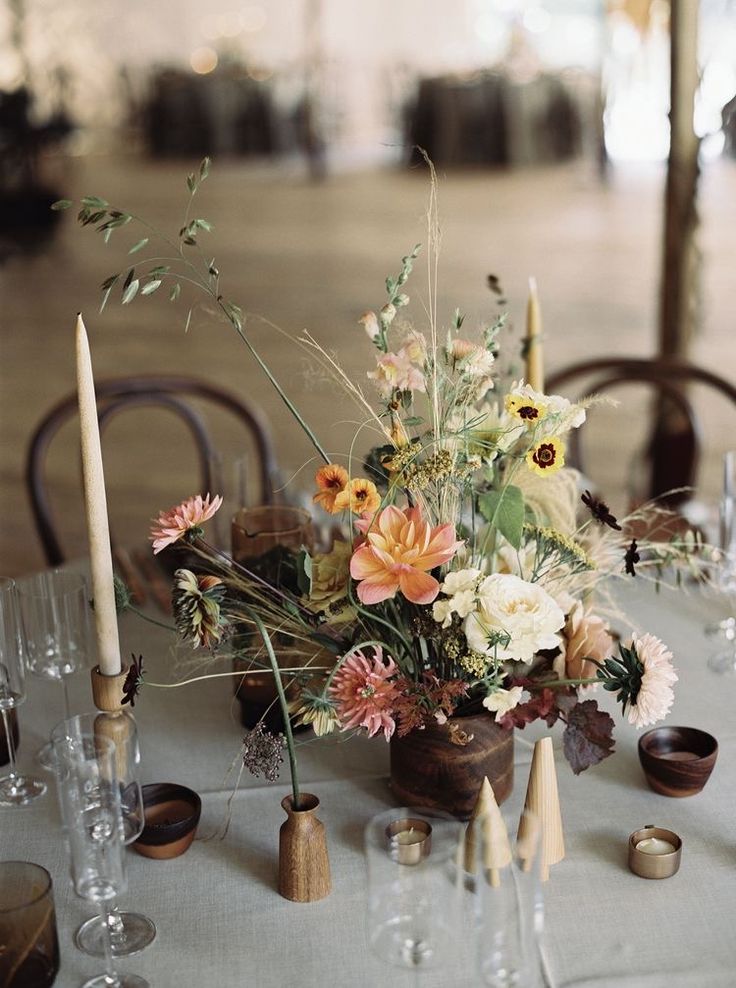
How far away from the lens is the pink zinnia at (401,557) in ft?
3.61

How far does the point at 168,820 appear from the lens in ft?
4.13

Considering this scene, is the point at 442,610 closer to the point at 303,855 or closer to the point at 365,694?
the point at 365,694

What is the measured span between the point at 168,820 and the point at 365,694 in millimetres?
288

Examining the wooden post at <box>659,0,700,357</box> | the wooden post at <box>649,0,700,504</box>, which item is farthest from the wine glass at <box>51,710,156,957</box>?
the wooden post at <box>659,0,700,357</box>

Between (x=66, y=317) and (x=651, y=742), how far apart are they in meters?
5.37

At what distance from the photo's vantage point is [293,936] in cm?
111

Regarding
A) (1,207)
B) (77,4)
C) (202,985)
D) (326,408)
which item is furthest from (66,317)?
(77,4)

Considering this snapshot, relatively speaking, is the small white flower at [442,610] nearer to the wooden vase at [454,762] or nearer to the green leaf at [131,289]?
the wooden vase at [454,762]

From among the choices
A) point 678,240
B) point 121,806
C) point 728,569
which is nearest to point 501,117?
point 678,240

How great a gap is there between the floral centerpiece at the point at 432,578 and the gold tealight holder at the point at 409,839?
0.15 metres

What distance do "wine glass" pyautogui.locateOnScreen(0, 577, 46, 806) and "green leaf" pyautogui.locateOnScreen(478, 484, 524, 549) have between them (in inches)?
20.0

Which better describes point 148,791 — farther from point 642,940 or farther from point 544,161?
point 544,161

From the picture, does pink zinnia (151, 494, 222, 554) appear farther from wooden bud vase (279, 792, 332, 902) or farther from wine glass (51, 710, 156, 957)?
wooden bud vase (279, 792, 332, 902)

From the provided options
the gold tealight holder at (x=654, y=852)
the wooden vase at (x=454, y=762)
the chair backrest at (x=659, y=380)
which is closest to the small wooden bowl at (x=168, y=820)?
the wooden vase at (x=454, y=762)
